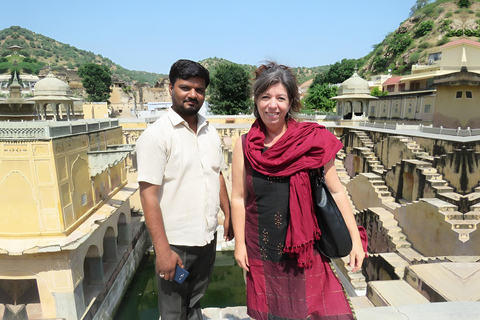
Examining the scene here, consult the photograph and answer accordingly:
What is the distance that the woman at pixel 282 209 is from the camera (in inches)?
82.6

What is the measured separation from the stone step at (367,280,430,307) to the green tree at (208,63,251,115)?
25862mm

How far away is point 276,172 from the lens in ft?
6.88

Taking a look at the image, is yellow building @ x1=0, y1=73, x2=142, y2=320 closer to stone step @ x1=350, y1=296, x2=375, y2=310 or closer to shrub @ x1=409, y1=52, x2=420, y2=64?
stone step @ x1=350, y1=296, x2=375, y2=310

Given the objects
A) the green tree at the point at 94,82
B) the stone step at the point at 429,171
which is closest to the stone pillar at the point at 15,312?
the stone step at the point at 429,171

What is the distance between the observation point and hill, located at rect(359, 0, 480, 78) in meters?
37.8

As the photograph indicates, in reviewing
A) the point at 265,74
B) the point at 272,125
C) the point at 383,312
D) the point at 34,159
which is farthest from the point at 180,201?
the point at 34,159

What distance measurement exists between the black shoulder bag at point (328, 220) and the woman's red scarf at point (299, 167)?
0.05 metres

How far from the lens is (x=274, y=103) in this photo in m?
2.12

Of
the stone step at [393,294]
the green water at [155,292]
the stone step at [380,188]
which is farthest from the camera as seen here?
the stone step at [380,188]

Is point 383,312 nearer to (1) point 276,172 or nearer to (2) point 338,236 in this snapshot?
(2) point 338,236

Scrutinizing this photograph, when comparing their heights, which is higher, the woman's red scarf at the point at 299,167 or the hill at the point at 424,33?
the hill at the point at 424,33

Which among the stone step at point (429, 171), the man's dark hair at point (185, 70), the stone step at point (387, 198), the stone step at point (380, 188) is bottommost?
the stone step at point (387, 198)

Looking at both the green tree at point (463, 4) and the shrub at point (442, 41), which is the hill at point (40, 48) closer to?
the shrub at point (442, 41)

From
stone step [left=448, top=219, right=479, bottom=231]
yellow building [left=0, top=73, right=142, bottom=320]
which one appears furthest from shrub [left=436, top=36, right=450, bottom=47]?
yellow building [left=0, top=73, right=142, bottom=320]
